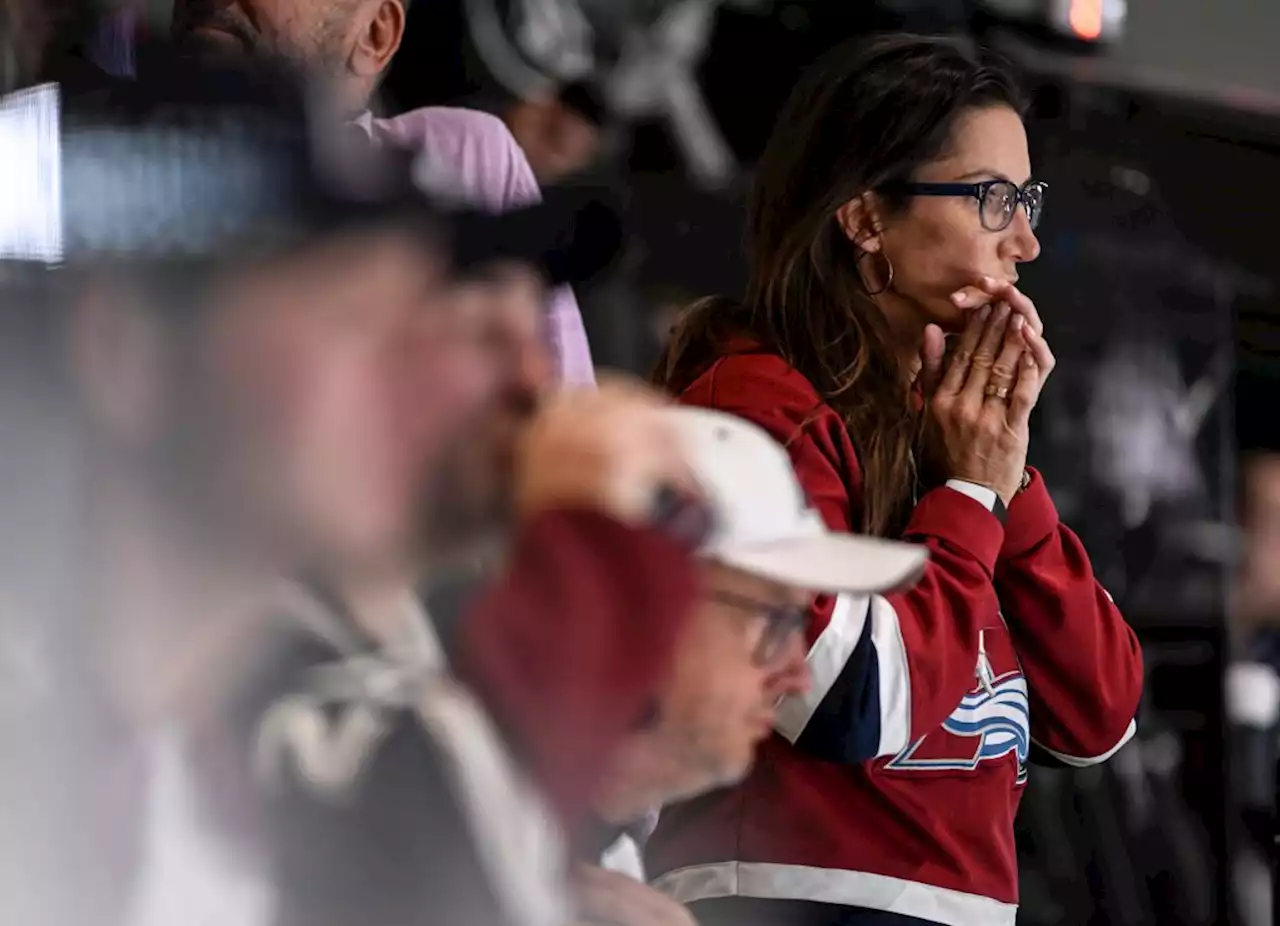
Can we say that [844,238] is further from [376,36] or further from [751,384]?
[376,36]

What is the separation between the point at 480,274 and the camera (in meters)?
0.78

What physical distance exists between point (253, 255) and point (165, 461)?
11 centimetres

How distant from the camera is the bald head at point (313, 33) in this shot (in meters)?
0.78

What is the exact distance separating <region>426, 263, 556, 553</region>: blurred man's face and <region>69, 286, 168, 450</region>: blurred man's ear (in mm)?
144

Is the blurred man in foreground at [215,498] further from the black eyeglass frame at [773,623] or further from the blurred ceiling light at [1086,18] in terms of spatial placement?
the blurred ceiling light at [1086,18]

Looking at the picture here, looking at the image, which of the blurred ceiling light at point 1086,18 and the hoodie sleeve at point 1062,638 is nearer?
the hoodie sleeve at point 1062,638

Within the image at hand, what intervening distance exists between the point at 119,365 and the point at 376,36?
0.87 feet

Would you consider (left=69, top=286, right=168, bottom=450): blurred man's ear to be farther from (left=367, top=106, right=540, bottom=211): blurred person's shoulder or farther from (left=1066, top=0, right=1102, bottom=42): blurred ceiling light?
(left=1066, top=0, right=1102, bottom=42): blurred ceiling light

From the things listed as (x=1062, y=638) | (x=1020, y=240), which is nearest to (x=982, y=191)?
(x=1020, y=240)

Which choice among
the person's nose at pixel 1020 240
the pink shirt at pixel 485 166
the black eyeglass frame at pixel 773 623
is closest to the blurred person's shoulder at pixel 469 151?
the pink shirt at pixel 485 166

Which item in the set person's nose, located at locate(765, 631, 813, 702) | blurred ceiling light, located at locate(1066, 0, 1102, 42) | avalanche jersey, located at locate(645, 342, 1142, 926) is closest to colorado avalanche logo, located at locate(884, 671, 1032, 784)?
avalanche jersey, located at locate(645, 342, 1142, 926)

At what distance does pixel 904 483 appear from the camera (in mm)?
1021

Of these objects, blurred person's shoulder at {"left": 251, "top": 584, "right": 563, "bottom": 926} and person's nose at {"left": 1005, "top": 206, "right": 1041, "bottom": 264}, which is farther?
person's nose at {"left": 1005, "top": 206, "right": 1041, "bottom": 264}

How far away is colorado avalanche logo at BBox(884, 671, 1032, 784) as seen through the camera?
3.25 ft
